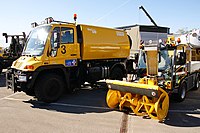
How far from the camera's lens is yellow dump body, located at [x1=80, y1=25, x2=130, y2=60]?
324 inches

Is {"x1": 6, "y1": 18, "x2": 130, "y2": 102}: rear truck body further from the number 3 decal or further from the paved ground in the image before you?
the paved ground

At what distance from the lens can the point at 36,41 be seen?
24.1 ft

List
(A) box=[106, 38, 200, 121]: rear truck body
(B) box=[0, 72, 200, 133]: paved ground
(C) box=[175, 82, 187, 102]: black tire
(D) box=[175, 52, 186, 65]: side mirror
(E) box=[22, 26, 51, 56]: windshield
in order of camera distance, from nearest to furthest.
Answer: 1. (B) box=[0, 72, 200, 133]: paved ground
2. (A) box=[106, 38, 200, 121]: rear truck body
3. (C) box=[175, 82, 187, 102]: black tire
4. (D) box=[175, 52, 186, 65]: side mirror
5. (E) box=[22, 26, 51, 56]: windshield

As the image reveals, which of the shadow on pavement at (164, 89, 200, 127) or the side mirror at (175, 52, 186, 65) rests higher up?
the side mirror at (175, 52, 186, 65)

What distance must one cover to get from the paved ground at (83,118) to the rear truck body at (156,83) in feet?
1.10

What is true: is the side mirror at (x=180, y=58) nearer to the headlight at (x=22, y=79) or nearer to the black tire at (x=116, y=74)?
the black tire at (x=116, y=74)

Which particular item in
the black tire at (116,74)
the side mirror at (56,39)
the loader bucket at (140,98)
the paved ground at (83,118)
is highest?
the side mirror at (56,39)

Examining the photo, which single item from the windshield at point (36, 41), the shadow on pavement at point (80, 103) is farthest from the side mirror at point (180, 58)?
the windshield at point (36, 41)

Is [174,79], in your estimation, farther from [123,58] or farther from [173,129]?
[123,58]

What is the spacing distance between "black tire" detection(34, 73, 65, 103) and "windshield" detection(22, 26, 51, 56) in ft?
2.96

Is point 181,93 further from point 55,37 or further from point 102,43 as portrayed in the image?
point 55,37

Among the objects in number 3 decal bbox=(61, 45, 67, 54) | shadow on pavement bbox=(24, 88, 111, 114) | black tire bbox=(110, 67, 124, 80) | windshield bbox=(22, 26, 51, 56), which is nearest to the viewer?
shadow on pavement bbox=(24, 88, 111, 114)

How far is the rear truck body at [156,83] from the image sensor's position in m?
5.05

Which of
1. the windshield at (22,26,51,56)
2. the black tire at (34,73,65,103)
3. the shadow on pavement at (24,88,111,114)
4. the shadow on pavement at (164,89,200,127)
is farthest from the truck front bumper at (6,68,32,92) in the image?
the shadow on pavement at (164,89,200,127)
